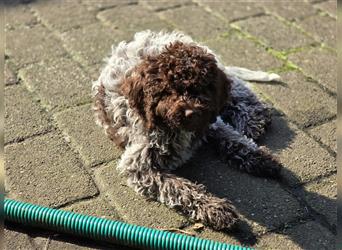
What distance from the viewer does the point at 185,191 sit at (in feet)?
14.0

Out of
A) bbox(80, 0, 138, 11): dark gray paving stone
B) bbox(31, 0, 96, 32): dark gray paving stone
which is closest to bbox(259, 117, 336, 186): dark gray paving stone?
bbox(31, 0, 96, 32): dark gray paving stone

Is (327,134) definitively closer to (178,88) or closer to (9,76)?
(178,88)

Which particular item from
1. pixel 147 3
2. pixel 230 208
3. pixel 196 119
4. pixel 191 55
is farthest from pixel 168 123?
pixel 147 3

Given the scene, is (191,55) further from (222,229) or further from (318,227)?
(318,227)

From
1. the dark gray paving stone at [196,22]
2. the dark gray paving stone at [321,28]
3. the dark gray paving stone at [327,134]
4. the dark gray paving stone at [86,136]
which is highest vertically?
the dark gray paving stone at [321,28]

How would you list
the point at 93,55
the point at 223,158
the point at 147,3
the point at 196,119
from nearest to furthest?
the point at 196,119 < the point at 223,158 < the point at 93,55 < the point at 147,3

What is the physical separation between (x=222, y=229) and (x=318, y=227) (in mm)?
713

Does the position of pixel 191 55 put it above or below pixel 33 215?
above

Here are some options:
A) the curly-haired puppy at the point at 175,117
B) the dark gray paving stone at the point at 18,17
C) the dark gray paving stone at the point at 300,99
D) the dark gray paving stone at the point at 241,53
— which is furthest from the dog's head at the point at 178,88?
the dark gray paving stone at the point at 18,17

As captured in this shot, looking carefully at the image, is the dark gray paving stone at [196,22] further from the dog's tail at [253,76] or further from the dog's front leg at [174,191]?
the dog's front leg at [174,191]

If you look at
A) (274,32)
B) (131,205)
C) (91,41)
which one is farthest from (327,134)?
(91,41)

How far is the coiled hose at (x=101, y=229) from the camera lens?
149 inches

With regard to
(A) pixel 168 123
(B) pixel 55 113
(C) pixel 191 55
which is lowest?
(B) pixel 55 113

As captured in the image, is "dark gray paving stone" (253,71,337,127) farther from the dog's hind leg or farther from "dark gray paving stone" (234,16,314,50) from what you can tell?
"dark gray paving stone" (234,16,314,50)
